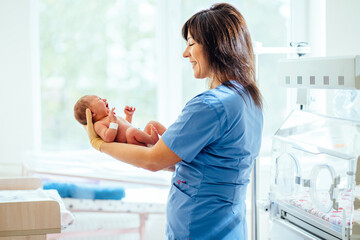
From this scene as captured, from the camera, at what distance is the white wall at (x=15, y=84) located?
9.63 feet

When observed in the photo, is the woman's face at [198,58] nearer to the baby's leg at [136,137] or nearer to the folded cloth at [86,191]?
the baby's leg at [136,137]

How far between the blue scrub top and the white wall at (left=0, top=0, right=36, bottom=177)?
1.83 metres

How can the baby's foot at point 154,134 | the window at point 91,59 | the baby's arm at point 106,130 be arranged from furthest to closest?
the window at point 91,59
the baby's foot at point 154,134
the baby's arm at point 106,130

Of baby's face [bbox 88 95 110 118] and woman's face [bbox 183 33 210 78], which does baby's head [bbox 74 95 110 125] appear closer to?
baby's face [bbox 88 95 110 118]

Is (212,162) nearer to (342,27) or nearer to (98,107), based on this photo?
(98,107)

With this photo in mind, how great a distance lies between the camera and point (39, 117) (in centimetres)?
309

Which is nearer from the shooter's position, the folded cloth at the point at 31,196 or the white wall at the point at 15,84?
the folded cloth at the point at 31,196

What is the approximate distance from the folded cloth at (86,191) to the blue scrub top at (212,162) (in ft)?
4.06

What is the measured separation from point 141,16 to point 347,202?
225 cm

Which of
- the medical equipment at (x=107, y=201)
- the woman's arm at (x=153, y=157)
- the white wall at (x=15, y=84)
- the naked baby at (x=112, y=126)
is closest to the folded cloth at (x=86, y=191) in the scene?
the medical equipment at (x=107, y=201)

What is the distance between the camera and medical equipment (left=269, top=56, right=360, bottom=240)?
1321mm

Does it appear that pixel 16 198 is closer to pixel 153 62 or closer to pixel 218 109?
pixel 218 109

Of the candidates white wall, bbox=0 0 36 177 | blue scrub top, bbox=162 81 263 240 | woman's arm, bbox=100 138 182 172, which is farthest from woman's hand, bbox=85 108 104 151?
white wall, bbox=0 0 36 177

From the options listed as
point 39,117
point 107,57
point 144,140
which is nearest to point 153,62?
point 107,57
